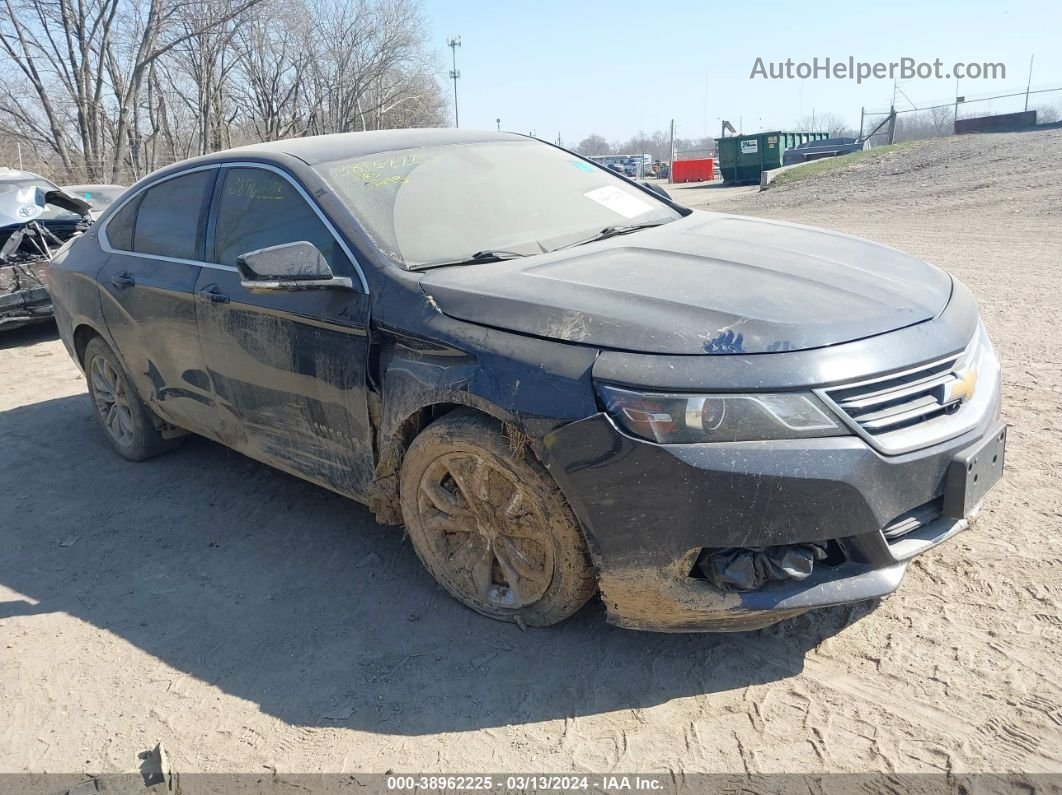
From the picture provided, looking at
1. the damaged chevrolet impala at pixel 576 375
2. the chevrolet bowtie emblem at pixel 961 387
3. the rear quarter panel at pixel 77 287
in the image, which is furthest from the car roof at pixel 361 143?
the chevrolet bowtie emblem at pixel 961 387

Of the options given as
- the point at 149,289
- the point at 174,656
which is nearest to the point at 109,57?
the point at 149,289

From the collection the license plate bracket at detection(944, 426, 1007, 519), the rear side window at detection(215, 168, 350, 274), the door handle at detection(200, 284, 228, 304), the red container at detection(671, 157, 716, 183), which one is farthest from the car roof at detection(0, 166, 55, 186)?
the red container at detection(671, 157, 716, 183)

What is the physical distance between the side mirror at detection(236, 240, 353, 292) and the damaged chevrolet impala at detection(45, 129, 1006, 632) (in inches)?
0.5

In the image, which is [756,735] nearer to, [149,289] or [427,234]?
[427,234]

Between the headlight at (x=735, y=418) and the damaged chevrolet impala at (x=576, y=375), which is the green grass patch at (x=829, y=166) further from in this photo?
the headlight at (x=735, y=418)

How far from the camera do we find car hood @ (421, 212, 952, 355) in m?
2.58

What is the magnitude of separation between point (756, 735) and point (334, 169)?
9.11 feet

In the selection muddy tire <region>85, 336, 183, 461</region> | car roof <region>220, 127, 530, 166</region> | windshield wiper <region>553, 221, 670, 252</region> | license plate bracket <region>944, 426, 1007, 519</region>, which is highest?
car roof <region>220, 127, 530, 166</region>

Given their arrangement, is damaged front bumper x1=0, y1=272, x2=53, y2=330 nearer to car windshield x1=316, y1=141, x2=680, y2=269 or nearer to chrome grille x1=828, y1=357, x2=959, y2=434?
car windshield x1=316, y1=141, x2=680, y2=269

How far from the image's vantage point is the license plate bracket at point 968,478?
8.45 ft

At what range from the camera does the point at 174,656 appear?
10.6 feet

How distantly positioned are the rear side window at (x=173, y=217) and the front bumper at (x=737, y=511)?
2.62 m

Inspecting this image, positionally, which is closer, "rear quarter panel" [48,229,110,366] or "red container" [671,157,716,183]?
"rear quarter panel" [48,229,110,366]

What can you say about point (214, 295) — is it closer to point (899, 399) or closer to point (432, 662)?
point (432, 662)
